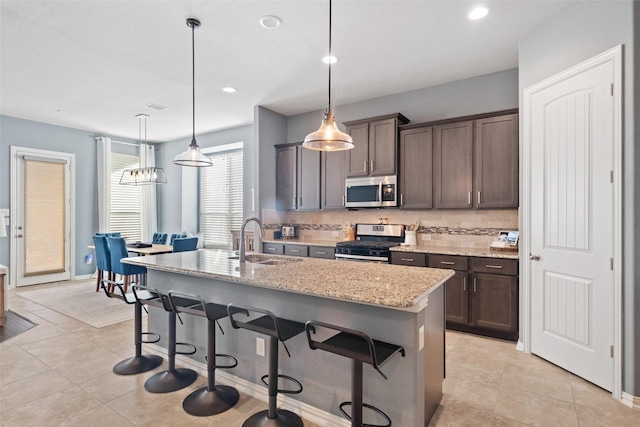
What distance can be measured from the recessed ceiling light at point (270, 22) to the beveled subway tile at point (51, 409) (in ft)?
10.6

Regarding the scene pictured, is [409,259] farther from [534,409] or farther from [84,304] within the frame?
[84,304]

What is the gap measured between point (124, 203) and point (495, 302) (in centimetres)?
720

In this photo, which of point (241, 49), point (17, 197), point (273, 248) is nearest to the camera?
point (241, 49)

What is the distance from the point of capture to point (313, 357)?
2.25 m

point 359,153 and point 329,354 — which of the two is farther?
point 359,153

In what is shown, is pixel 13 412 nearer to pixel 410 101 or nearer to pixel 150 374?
pixel 150 374

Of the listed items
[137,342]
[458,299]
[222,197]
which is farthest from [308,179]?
[137,342]

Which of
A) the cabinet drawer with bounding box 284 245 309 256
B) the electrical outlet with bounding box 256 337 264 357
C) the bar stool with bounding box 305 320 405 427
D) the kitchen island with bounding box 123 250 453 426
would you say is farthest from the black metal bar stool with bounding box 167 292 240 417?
the cabinet drawer with bounding box 284 245 309 256

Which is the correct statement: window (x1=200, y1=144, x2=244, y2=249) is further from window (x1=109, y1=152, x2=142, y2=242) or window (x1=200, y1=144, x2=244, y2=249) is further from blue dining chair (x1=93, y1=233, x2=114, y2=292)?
blue dining chair (x1=93, y1=233, x2=114, y2=292)

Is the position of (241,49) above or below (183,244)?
above

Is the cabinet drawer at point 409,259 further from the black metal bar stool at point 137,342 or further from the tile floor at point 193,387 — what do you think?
the black metal bar stool at point 137,342

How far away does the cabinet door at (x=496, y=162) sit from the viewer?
3713 mm

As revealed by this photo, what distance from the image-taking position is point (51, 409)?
2.38 meters

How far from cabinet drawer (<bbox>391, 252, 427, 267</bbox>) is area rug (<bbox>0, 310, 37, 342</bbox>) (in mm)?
4291
